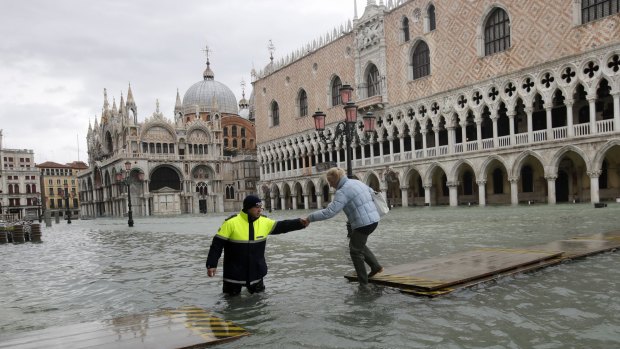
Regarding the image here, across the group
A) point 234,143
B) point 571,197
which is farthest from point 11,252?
point 234,143

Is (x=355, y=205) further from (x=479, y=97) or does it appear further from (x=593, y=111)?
(x=479, y=97)

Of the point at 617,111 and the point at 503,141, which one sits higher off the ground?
the point at 617,111

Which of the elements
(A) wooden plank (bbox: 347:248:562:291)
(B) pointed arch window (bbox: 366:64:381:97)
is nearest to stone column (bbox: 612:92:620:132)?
(B) pointed arch window (bbox: 366:64:381:97)

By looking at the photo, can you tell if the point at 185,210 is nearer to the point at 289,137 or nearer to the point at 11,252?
the point at 289,137

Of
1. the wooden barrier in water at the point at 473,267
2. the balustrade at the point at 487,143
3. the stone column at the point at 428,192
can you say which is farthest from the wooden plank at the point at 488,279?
the stone column at the point at 428,192

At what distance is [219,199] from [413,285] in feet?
185

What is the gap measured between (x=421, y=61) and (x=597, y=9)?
1227 centimetres

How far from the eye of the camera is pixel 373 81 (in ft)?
129

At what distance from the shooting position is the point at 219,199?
60.5m

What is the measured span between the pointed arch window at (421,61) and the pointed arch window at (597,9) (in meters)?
10.6

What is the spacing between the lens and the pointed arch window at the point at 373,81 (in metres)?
38.8

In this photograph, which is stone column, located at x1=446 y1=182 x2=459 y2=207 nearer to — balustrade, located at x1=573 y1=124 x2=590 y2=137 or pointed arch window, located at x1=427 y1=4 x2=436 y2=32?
balustrade, located at x1=573 y1=124 x2=590 y2=137

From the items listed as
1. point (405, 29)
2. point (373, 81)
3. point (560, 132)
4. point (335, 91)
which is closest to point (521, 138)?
point (560, 132)

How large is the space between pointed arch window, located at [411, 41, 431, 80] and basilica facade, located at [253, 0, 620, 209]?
0.24 ft
